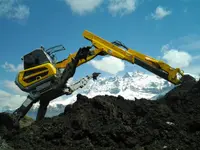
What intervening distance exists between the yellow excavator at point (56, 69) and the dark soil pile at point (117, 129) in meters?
1.44

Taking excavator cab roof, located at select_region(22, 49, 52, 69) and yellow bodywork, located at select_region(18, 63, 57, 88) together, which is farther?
excavator cab roof, located at select_region(22, 49, 52, 69)

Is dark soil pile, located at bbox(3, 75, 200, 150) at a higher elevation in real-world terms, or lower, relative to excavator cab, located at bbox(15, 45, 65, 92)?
lower

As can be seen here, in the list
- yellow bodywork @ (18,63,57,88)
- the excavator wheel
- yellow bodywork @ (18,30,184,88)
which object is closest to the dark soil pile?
the excavator wheel

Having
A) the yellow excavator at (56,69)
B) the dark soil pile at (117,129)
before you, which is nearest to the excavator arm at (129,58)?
the yellow excavator at (56,69)

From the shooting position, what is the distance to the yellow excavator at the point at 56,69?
16.9m

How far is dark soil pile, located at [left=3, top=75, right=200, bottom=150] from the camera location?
12.8 metres

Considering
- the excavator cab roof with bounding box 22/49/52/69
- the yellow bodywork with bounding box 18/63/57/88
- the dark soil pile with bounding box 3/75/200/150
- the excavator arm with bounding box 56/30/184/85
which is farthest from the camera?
the excavator cab roof with bounding box 22/49/52/69

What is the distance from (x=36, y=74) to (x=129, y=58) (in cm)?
483

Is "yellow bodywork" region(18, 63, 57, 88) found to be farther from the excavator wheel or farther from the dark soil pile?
the dark soil pile

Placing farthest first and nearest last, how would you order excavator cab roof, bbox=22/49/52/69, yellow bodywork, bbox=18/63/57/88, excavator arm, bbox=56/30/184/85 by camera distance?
1. excavator cab roof, bbox=22/49/52/69
2. yellow bodywork, bbox=18/63/57/88
3. excavator arm, bbox=56/30/184/85

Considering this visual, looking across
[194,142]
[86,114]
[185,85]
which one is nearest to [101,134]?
[86,114]

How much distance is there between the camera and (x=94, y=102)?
17.0m

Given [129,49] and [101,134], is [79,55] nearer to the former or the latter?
[129,49]

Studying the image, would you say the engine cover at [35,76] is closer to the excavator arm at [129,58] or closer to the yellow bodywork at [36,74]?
the yellow bodywork at [36,74]
